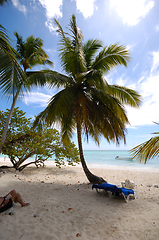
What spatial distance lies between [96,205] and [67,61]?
246 inches

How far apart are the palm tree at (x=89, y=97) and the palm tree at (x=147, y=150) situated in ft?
9.75

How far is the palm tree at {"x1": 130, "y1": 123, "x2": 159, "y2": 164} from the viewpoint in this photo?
3.40 m

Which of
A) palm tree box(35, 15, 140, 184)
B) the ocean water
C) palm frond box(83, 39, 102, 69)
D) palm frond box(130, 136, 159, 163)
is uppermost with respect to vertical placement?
palm frond box(83, 39, 102, 69)

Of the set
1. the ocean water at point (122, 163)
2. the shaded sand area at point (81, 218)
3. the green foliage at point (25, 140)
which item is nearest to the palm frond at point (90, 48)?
the green foliage at point (25, 140)

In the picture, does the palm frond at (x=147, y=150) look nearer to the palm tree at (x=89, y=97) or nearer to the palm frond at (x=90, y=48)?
the palm tree at (x=89, y=97)

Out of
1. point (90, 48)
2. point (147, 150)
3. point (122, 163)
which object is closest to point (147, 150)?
point (147, 150)

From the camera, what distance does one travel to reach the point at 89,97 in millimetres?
7004

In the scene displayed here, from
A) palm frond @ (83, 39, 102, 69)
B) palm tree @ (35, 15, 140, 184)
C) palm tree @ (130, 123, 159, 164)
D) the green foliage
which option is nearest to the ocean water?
palm tree @ (130, 123, 159, 164)

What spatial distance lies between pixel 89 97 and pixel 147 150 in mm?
4122

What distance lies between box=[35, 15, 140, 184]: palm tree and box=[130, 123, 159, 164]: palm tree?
117 inches

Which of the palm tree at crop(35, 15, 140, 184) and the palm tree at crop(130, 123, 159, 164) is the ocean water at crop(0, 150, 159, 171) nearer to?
the palm tree at crop(130, 123, 159, 164)

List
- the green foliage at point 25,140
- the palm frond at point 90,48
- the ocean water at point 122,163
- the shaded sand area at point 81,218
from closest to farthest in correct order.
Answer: the shaded sand area at point 81,218 → the palm frond at point 90,48 → the green foliage at point 25,140 → the ocean water at point 122,163

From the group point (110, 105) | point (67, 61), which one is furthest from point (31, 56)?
point (110, 105)

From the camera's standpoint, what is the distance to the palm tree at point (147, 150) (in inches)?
134
